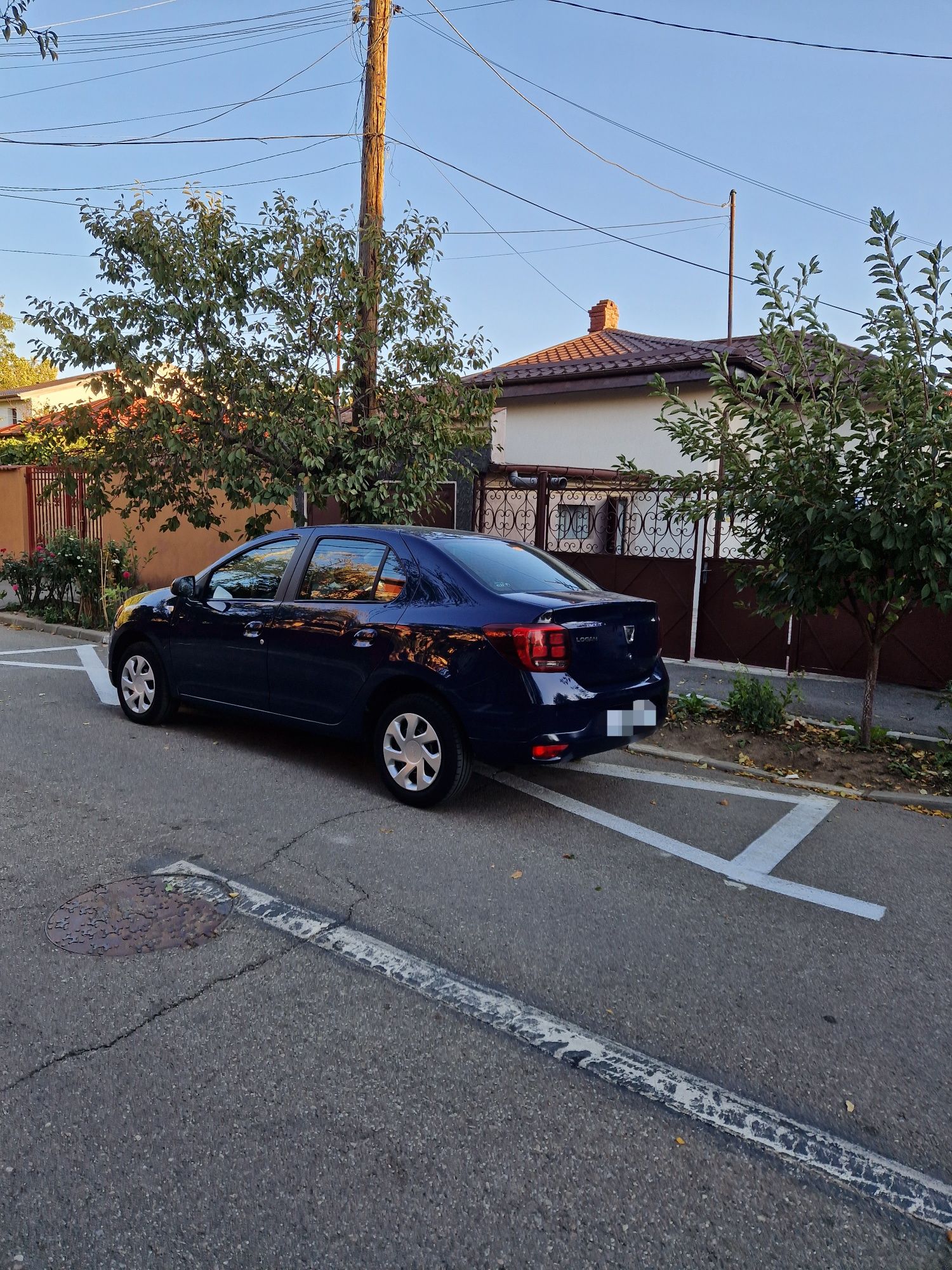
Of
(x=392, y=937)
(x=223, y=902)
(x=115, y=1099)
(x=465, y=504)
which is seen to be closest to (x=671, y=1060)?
(x=392, y=937)

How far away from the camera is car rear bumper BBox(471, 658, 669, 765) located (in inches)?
188

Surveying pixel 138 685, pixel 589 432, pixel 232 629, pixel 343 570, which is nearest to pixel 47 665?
pixel 138 685

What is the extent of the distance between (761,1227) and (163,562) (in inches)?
561

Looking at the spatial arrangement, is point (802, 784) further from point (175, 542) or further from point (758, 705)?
point (175, 542)

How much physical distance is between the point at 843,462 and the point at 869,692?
1.74 metres

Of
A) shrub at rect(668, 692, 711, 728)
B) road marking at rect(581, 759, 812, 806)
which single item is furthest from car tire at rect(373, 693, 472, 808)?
shrub at rect(668, 692, 711, 728)

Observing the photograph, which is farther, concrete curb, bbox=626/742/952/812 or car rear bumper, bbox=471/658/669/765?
concrete curb, bbox=626/742/952/812

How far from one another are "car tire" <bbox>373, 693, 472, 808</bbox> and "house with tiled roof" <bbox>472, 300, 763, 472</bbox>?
8.51 m

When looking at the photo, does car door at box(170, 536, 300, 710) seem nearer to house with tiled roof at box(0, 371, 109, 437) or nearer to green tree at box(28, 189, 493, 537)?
green tree at box(28, 189, 493, 537)

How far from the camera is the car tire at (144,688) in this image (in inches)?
270

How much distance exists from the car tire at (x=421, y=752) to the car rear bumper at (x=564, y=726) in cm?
13

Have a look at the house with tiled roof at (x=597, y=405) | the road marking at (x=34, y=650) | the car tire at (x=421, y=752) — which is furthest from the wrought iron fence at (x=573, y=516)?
the car tire at (x=421, y=752)

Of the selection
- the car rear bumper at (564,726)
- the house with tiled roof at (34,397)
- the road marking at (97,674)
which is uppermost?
the house with tiled roof at (34,397)

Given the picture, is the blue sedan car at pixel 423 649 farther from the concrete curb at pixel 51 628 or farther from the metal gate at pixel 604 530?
the concrete curb at pixel 51 628
